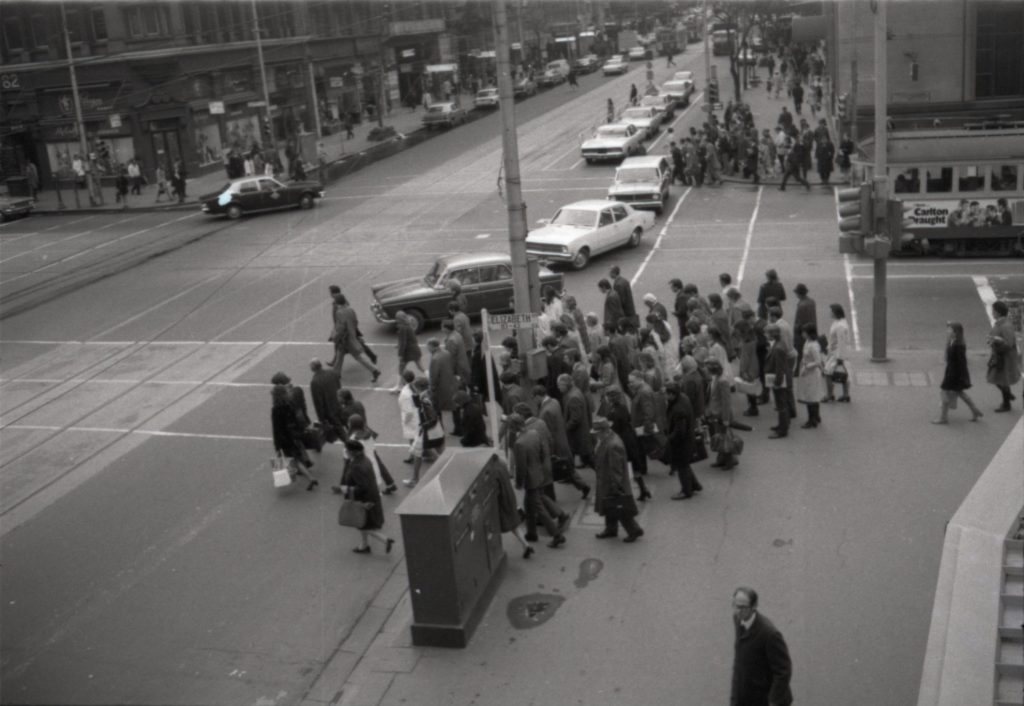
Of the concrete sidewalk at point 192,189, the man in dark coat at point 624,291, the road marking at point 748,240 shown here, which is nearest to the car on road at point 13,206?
the man in dark coat at point 624,291

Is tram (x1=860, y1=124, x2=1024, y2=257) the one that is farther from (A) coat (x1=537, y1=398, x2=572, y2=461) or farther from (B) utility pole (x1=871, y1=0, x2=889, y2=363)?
(A) coat (x1=537, y1=398, x2=572, y2=461)

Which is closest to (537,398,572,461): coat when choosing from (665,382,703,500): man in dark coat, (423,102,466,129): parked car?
(665,382,703,500): man in dark coat

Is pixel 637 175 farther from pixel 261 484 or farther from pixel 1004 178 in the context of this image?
pixel 261 484

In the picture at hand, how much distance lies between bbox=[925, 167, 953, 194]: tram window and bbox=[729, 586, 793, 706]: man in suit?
63.1 feet

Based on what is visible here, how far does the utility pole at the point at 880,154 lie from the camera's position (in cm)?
1694

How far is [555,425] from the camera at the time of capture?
1270 centimetres

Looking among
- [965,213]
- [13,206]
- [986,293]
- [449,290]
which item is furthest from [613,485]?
[965,213]

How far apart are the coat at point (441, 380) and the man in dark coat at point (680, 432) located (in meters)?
3.55

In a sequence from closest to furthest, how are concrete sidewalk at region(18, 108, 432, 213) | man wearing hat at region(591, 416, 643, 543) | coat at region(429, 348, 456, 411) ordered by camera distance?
man wearing hat at region(591, 416, 643, 543)
coat at region(429, 348, 456, 411)
concrete sidewalk at region(18, 108, 432, 213)

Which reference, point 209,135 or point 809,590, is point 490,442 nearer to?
point 809,590

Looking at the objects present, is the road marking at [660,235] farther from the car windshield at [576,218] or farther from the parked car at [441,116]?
the parked car at [441,116]

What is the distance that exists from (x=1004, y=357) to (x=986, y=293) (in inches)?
294

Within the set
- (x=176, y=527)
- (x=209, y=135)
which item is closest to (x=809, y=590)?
(x=176, y=527)

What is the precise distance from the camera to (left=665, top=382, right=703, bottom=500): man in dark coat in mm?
12883
